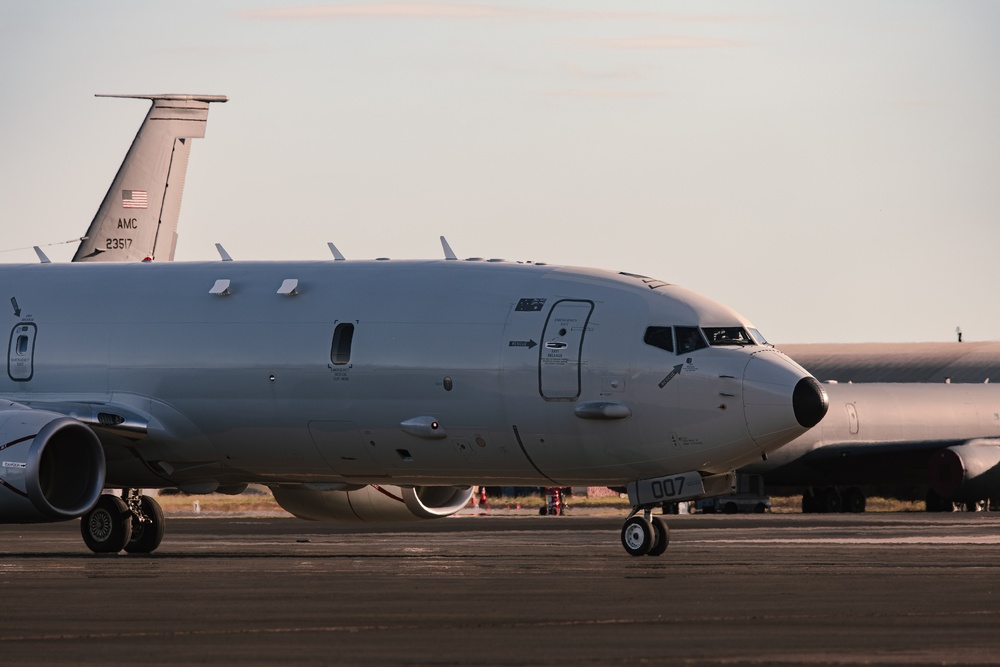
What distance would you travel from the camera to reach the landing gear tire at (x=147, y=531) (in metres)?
29.9

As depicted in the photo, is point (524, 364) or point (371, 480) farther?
point (371, 480)

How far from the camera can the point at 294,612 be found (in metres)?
17.2

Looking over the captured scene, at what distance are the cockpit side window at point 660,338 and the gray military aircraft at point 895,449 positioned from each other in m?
32.7

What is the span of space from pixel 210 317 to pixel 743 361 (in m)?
8.36

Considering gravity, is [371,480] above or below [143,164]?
below

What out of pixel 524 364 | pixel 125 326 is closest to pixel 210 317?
pixel 125 326

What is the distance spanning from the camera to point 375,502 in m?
31.7

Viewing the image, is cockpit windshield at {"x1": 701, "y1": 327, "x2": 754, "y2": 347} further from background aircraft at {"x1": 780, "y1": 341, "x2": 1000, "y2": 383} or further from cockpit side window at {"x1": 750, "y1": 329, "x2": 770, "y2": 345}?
background aircraft at {"x1": 780, "y1": 341, "x2": 1000, "y2": 383}

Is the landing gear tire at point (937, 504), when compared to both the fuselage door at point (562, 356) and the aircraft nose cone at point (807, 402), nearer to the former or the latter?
the aircraft nose cone at point (807, 402)

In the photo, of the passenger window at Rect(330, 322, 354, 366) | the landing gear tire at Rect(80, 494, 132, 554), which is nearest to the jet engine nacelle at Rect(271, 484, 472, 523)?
the landing gear tire at Rect(80, 494, 132, 554)

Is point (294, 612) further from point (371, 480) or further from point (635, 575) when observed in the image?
point (371, 480)

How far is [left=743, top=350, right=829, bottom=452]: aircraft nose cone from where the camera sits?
2509cm

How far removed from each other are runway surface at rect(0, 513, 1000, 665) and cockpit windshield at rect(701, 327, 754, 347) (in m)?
3.03

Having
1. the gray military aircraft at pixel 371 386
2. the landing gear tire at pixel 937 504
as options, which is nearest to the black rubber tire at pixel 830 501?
the landing gear tire at pixel 937 504
